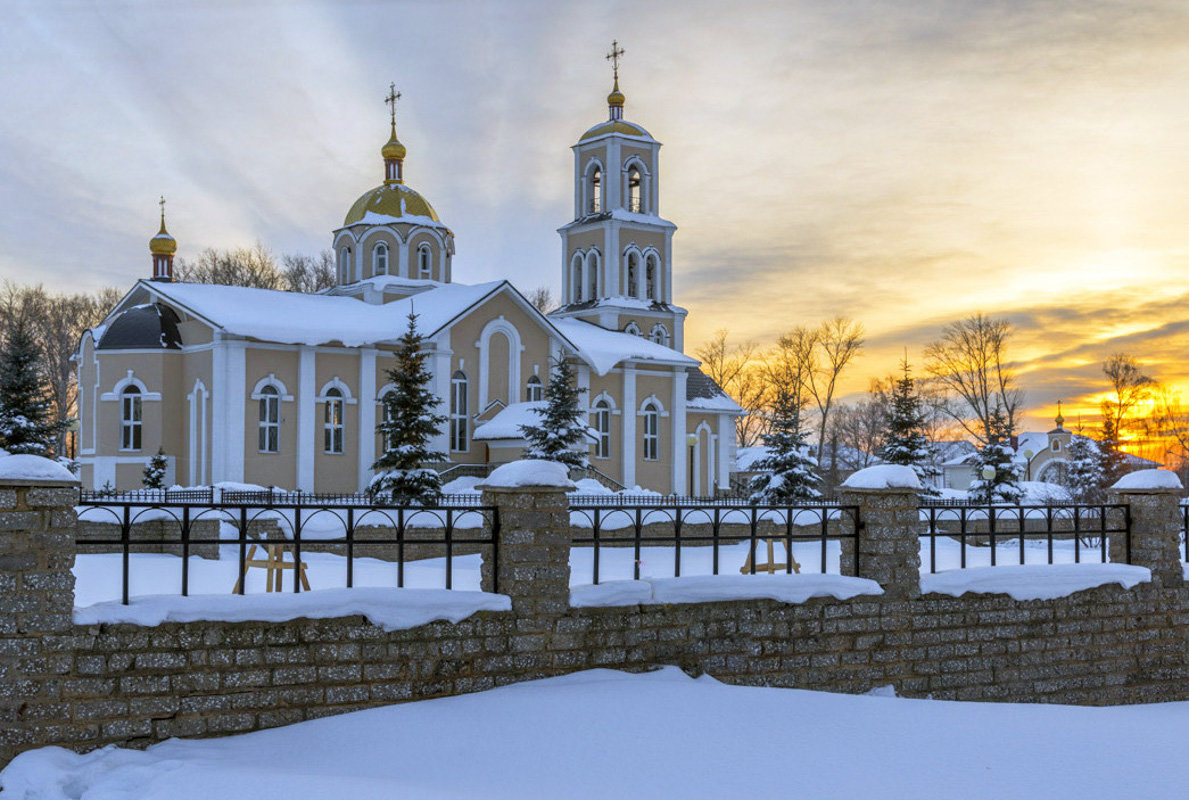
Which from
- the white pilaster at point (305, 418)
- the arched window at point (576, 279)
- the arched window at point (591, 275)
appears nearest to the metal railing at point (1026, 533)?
the white pilaster at point (305, 418)

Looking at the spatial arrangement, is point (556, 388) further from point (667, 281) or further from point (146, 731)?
point (146, 731)

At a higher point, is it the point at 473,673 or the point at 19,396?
the point at 19,396

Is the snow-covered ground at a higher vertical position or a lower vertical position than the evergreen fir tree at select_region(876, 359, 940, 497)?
lower

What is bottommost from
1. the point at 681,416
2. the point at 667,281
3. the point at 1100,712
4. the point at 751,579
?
the point at 1100,712

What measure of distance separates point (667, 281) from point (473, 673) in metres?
28.7

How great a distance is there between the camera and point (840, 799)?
630 centimetres

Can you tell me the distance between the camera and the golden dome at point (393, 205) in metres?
33.7

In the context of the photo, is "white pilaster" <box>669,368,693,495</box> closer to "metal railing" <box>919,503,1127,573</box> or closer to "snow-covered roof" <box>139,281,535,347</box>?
"snow-covered roof" <box>139,281,535,347</box>

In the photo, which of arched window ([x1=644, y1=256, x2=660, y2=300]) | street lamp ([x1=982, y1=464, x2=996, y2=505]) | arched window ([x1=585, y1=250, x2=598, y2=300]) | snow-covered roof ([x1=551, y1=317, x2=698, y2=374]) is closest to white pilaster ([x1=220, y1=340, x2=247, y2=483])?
snow-covered roof ([x1=551, y1=317, x2=698, y2=374])

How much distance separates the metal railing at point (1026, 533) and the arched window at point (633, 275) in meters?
13.7

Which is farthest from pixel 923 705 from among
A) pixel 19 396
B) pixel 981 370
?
pixel 981 370

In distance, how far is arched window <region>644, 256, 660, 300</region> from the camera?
3600 centimetres

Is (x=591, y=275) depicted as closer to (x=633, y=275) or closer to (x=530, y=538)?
(x=633, y=275)

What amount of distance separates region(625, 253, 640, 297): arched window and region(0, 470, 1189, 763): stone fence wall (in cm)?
2423
